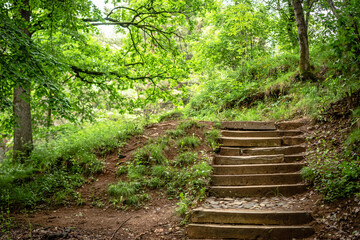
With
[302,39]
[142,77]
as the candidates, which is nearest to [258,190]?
[142,77]

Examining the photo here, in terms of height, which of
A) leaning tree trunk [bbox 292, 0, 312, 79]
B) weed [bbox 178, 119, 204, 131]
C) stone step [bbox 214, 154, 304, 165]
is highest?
leaning tree trunk [bbox 292, 0, 312, 79]

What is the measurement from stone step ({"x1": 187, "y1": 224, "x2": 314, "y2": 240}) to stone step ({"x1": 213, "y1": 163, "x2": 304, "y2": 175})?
6.00 ft

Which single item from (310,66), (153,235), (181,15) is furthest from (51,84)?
(310,66)

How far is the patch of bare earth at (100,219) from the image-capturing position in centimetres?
423

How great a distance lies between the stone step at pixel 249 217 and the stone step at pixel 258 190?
0.84 m

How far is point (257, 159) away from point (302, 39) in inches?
215

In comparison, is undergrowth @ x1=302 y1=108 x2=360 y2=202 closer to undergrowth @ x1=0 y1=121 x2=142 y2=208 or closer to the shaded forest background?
the shaded forest background

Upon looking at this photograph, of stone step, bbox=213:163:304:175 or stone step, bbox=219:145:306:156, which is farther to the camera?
stone step, bbox=219:145:306:156

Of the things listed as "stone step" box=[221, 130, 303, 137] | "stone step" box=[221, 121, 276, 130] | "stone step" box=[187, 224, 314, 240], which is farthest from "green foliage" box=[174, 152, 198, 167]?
"stone step" box=[187, 224, 314, 240]

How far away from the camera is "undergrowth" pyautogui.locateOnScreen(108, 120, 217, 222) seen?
→ 17.8ft

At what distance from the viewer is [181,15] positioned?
327 inches

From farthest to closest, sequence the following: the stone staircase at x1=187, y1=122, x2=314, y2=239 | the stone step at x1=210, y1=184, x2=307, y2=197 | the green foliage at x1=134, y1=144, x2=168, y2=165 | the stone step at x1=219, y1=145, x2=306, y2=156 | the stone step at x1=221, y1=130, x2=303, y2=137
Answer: the stone step at x1=221, y1=130, x2=303, y2=137, the green foliage at x1=134, y1=144, x2=168, y2=165, the stone step at x1=219, y1=145, x2=306, y2=156, the stone step at x1=210, y1=184, x2=307, y2=197, the stone staircase at x1=187, y1=122, x2=314, y2=239

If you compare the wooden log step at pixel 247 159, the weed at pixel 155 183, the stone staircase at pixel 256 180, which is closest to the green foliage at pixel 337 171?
the stone staircase at pixel 256 180

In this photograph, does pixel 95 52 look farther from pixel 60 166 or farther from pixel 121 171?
pixel 121 171
